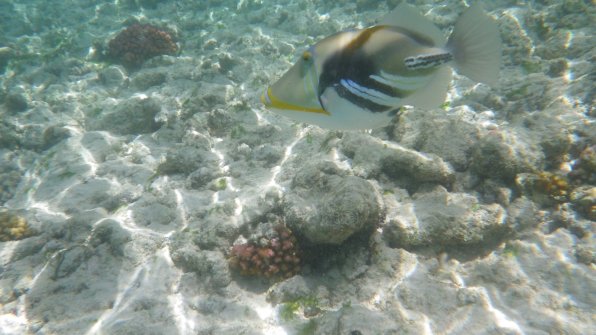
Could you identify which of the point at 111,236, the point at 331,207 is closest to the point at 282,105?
the point at 331,207

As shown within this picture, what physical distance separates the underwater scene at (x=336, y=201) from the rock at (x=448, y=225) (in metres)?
0.02

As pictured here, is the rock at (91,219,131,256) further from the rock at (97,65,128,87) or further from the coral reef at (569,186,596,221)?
the rock at (97,65,128,87)

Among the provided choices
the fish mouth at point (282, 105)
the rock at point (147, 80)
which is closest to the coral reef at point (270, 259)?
the fish mouth at point (282, 105)

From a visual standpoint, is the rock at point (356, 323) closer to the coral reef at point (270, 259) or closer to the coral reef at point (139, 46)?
the coral reef at point (270, 259)

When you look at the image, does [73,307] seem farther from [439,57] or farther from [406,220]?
[439,57]

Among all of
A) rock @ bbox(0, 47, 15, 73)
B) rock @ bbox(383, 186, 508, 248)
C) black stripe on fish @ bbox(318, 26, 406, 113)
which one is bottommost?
rock @ bbox(0, 47, 15, 73)

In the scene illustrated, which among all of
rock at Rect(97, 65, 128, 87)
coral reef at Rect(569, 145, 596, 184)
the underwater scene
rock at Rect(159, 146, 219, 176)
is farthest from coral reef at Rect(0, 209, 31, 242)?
coral reef at Rect(569, 145, 596, 184)

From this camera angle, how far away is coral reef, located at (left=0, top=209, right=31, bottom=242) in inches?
158

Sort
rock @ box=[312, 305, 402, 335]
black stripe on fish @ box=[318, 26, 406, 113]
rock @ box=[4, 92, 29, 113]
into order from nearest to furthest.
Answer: black stripe on fish @ box=[318, 26, 406, 113], rock @ box=[312, 305, 402, 335], rock @ box=[4, 92, 29, 113]

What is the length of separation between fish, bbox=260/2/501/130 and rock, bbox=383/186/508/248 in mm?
1875

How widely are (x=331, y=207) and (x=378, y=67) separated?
1704mm

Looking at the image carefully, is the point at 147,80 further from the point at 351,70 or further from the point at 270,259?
the point at 351,70

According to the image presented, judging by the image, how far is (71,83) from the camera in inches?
315

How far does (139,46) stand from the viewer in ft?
27.3
